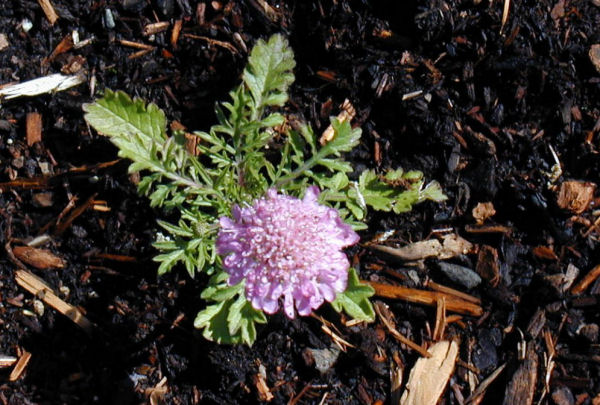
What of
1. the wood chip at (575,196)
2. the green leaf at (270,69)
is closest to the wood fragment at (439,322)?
the wood chip at (575,196)

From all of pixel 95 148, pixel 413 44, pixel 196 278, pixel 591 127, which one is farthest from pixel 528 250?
pixel 95 148

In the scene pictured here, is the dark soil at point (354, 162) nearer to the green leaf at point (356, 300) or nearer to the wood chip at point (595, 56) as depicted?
the wood chip at point (595, 56)

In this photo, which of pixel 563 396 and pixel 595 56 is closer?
pixel 563 396

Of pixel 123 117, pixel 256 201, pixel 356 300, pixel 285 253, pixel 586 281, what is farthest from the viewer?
pixel 586 281

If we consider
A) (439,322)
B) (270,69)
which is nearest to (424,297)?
(439,322)

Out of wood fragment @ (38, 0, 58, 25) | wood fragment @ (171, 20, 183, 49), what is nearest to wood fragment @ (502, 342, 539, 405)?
wood fragment @ (171, 20, 183, 49)

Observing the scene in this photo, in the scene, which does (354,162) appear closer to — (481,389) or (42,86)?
(481,389)
